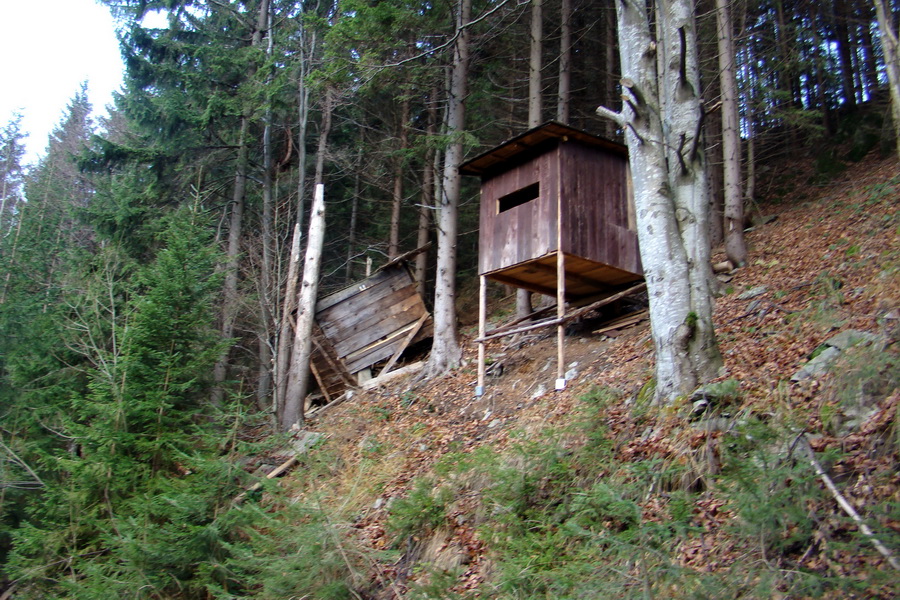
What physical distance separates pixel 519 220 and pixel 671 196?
4667 mm

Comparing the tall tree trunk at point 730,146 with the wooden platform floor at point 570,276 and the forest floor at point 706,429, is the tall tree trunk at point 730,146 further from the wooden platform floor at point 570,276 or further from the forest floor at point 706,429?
the wooden platform floor at point 570,276

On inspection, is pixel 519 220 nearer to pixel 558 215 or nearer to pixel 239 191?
pixel 558 215

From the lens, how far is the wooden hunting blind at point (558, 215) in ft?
38.4

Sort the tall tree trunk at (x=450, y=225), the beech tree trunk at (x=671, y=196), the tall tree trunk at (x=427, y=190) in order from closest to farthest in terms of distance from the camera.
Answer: the beech tree trunk at (x=671, y=196) → the tall tree trunk at (x=450, y=225) → the tall tree trunk at (x=427, y=190)

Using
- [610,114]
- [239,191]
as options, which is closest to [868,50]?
[610,114]

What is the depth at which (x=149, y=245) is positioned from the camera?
17.5 meters

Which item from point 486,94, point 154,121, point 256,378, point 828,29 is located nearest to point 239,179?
point 154,121

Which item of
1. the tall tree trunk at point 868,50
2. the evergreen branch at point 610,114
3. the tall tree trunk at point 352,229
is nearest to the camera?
the evergreen branch at point 610,114

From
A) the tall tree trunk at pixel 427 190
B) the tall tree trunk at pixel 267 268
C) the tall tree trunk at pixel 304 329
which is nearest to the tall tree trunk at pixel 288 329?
the tall tree trunk at pixel 304 329

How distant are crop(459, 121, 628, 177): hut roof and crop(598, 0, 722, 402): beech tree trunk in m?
3.29

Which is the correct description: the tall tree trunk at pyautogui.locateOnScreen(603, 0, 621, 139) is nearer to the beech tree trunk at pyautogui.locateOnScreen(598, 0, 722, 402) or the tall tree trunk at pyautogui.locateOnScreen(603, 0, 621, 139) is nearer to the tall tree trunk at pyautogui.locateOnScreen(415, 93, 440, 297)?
the tall tree trunk at pyautogui.locateOnScreen(415, 93, 440, 297)

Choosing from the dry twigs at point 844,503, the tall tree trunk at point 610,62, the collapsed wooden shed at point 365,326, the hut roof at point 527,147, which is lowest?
the dry twigs at point 844,503

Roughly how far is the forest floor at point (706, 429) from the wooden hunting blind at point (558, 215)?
3.83ft

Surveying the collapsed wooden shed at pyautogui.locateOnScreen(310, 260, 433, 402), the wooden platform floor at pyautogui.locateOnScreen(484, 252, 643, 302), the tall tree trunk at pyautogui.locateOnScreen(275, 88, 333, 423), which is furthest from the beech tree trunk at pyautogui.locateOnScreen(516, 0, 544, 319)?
the tall tree trunk at pyautogui.locateOnScreen(275, 88, 333, 423)
